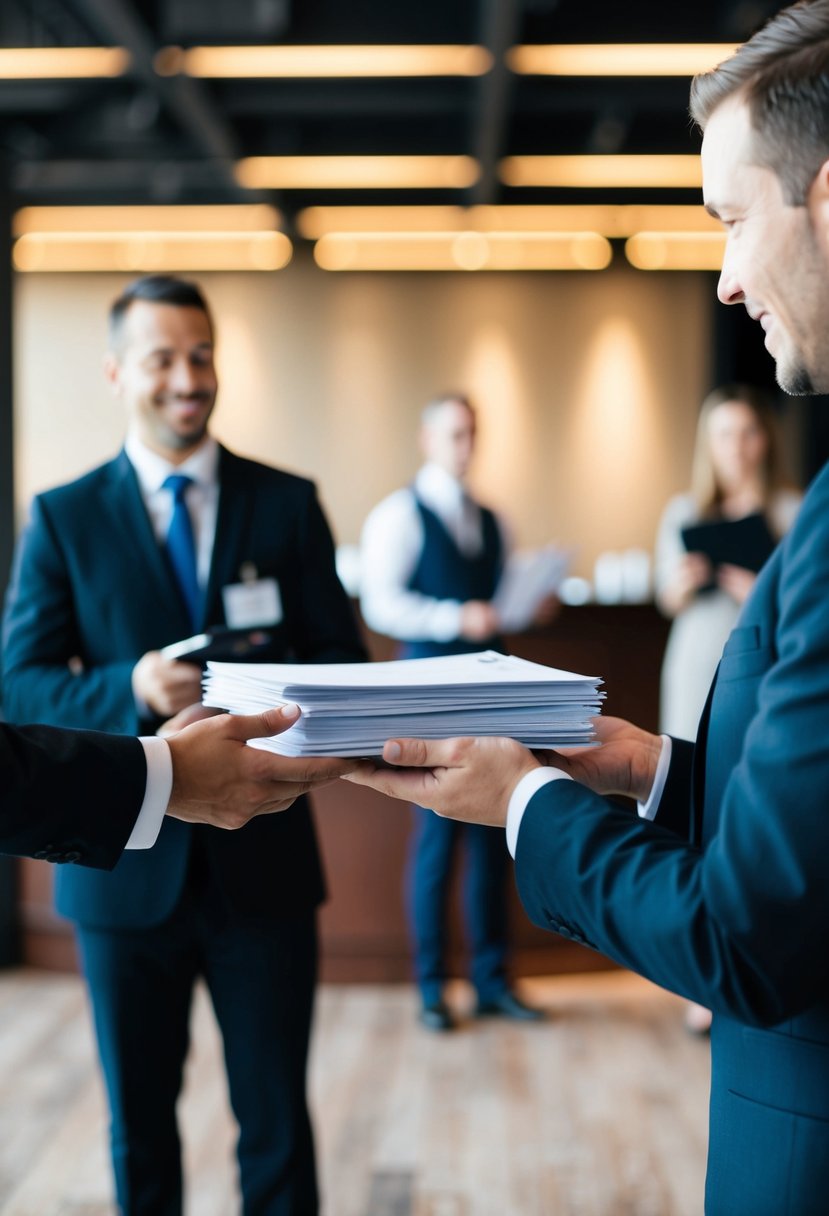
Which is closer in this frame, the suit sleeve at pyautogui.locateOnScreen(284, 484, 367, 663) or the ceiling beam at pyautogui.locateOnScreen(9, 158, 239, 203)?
the suit sleeve at pyautogui.locateOnScreen(284, 484, 367, 663)

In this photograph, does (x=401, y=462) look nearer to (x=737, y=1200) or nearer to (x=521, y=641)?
(x=521, y=641)

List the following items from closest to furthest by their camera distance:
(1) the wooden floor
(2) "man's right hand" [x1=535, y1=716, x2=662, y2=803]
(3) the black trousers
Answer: (2) "man's right hand" [x1=535, y1=716, x2=662, y2=803] → (3) the black trousers → (1) the wooden floor

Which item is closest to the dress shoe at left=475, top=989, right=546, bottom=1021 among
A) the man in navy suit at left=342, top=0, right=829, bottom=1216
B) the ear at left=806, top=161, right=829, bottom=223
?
the man in navy suit at left=342, top=0, right=829, bottom=1216

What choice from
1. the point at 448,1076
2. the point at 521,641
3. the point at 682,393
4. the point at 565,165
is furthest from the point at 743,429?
the point at 682,393

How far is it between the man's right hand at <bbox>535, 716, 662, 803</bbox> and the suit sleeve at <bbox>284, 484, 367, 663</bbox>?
854mm

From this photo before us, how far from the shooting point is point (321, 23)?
5.18 m

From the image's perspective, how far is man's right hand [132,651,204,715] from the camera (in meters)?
1.77

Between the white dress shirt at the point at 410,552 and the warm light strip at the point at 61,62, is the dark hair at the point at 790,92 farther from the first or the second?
the warm light strip at the point at 61,62

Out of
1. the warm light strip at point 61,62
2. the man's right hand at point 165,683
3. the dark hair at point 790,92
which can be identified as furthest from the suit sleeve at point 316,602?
the warm light strip at point 61,62

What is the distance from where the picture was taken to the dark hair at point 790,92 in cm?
88

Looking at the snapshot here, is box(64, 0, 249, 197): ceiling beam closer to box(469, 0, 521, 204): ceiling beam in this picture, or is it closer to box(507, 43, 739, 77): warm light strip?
box(469, 0, 521, 204): ceiling beam

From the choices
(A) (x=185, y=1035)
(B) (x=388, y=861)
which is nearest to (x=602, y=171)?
(B) (x=388, y=861)

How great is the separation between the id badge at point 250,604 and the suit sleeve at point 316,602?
0.39ft

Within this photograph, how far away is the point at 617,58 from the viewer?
534 cm
